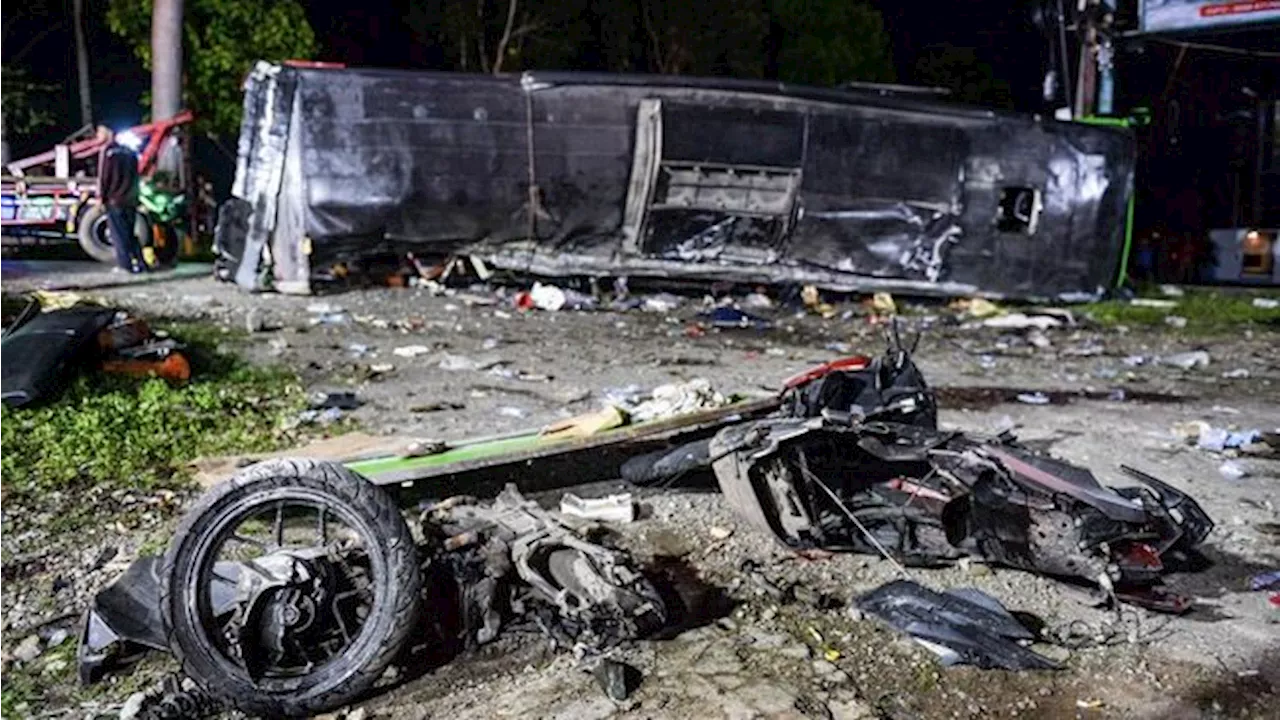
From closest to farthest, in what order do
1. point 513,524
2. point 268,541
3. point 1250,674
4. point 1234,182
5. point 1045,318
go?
point 1250,674 → point 513,524 → point 268,541 → point 1045,318 → point 1234,182

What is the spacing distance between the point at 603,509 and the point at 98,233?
9.61 m

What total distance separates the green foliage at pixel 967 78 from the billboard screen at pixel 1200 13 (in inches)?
399

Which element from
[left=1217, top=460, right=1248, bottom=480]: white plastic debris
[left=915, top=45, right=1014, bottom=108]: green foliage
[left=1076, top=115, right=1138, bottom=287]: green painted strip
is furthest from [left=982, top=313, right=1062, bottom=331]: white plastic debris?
[left=915, top=45, right=1014, bottom=108]: green foliage

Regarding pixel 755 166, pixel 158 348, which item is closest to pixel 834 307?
pixel 755 166

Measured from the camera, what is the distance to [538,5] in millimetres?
19875

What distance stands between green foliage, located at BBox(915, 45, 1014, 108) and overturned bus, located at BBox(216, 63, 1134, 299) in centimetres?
1256

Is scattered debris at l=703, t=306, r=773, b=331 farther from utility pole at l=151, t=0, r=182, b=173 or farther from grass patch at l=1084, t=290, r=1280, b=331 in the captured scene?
utility pole at l=151, t=0, r=182, b=173

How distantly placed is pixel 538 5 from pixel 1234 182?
44.4ft

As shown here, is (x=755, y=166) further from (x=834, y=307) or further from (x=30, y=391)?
(x=30, y=391)

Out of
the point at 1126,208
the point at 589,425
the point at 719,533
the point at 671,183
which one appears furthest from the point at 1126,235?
the point at 719,533

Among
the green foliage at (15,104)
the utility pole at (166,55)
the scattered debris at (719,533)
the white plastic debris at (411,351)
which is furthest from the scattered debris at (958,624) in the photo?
the green foliage at (15,104)

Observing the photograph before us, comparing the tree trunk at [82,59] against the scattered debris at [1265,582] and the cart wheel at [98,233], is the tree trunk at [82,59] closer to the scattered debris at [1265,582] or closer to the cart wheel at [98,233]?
the cart wheel at [98,233]

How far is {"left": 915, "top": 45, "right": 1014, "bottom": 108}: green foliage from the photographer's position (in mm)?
22984

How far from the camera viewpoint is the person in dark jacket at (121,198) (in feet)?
33.2
